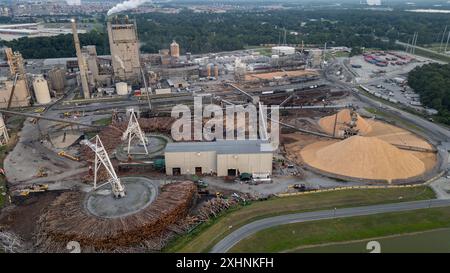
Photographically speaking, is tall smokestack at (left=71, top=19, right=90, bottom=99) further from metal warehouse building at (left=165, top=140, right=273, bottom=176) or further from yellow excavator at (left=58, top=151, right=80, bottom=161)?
metal warehouse building at (left=165, top=140, right=273, bottom=176)

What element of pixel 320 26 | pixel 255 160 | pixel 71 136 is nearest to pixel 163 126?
pixel 71 136

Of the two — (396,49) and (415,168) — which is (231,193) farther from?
(396,49)

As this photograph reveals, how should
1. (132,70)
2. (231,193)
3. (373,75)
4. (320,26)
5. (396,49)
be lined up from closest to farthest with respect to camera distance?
1. (231,193)
2. (132,70)
3. (373,75)
4. (396,49)
5. (320,26)

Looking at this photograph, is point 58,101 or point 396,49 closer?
point 58,101

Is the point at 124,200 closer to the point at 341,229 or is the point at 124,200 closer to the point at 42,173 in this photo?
the point at 42,173

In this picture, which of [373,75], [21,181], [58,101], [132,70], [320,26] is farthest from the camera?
[320,26]

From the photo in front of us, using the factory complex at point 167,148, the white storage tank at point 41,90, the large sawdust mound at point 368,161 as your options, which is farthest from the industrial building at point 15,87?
the large sawdust mound at point 368,161

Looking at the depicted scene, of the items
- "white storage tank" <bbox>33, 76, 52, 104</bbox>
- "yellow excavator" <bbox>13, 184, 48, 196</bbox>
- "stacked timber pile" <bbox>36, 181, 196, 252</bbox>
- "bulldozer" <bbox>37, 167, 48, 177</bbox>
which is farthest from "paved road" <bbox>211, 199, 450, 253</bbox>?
"white storage tank" <bbox>33, 76, 52, 104</bbox>
